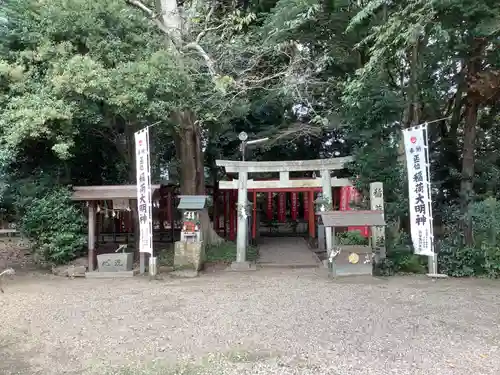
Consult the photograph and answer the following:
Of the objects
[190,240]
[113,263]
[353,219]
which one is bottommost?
[113,263]

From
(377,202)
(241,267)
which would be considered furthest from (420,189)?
(241,267)

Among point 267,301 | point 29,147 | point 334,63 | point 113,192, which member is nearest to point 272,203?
point 334,63

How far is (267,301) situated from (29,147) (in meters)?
6.73

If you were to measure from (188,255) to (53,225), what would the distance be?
305 cm

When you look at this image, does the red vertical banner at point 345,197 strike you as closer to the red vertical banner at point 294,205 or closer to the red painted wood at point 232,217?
the red painted wood at point 232,217

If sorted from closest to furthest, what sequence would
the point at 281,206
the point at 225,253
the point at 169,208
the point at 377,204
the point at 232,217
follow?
1. the point at 377,204
2. the point at 225,253
3. the point at 169,208
4. the point at 232,217
5. the point at 281,206

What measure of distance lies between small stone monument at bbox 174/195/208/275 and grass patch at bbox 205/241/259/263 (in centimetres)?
139

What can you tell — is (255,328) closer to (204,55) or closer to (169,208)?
(204,55)

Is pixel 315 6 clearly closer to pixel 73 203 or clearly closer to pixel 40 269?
pixel 73 203

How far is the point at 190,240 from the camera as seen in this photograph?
10.3 meters

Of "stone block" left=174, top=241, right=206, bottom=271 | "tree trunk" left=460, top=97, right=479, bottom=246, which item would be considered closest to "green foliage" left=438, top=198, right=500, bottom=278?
"tree trunk" left=460, top=97, right=479, bottom=246

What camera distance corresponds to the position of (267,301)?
7.03 metres

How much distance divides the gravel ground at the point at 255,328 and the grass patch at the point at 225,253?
10.6 ft

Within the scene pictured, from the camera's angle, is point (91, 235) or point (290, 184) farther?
point (290, 184)
